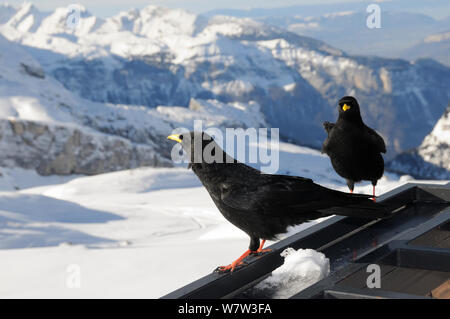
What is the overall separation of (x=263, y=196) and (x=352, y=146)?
5.82 ft

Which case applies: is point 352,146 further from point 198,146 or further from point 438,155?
point 438,155

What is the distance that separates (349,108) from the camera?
4871 mm

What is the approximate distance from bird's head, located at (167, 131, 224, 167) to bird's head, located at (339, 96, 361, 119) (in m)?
1.78

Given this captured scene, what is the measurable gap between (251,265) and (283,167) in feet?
364

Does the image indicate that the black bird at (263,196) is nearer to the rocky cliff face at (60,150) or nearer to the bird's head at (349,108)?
the bird's head at (349,108)

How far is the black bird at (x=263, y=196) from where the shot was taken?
345 cm

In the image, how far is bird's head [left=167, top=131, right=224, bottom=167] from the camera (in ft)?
11.1

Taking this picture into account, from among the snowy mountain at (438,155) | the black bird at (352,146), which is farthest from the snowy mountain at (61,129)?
the snowy mountain at (438,155)

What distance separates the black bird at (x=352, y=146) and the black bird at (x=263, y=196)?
4.88 ft

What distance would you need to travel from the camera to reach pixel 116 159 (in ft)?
267

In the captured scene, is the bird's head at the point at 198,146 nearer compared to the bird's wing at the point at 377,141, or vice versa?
the bird's head at the point at 198,146

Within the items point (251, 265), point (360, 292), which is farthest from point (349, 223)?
point (360, 292)

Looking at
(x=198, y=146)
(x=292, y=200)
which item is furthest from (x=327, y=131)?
(x=198, y=146)

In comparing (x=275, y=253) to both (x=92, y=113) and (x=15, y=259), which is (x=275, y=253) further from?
(x=92, y=113)
